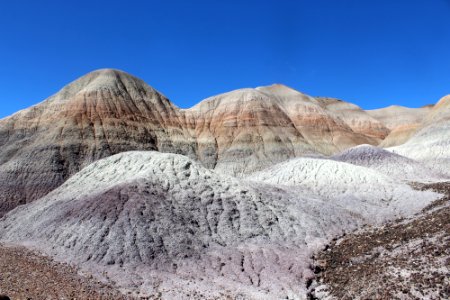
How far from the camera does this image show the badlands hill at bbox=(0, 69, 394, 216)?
4973 centimetres

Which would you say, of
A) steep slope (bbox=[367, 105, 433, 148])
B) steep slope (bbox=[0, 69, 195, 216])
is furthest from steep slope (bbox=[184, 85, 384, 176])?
steep slope (bbox=[367, 105, 433, 148])

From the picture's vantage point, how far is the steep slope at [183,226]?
17562 millimetres

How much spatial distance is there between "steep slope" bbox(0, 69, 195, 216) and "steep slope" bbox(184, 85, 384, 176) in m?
4.55

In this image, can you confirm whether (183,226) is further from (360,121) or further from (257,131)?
(360,121)

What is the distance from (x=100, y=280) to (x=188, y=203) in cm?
777

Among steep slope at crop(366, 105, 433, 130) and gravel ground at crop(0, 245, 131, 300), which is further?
steep slope at crop(366, 105, 433, 130)

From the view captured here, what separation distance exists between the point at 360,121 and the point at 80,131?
65380 millimetres

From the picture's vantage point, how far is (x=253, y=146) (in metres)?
65.6

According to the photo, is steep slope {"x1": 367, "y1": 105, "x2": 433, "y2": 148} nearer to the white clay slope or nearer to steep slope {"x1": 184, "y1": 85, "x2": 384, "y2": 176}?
steep slope {"x1": 184, "y1": 85, "x2": 384, "y2": 176}

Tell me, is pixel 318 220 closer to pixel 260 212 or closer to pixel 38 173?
pixel 260 212

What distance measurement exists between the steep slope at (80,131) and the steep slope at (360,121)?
44.3m

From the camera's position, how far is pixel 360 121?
9688 cm

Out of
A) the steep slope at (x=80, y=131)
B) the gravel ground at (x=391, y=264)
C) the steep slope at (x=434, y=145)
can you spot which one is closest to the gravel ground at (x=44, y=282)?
the gravel ground at (x=391, y=264)

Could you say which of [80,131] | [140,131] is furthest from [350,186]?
[80,131]
